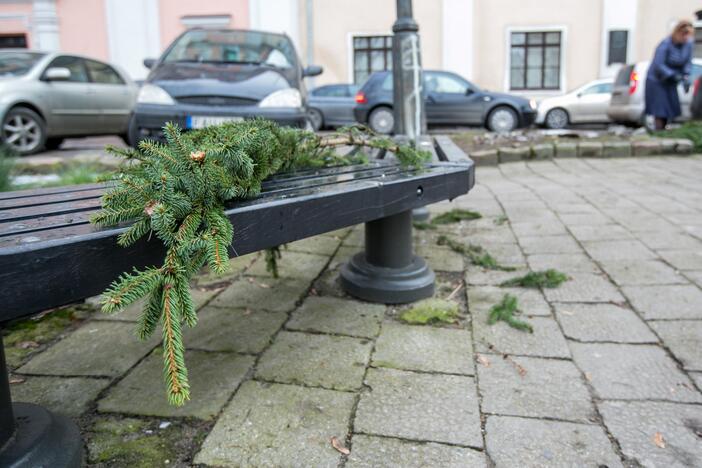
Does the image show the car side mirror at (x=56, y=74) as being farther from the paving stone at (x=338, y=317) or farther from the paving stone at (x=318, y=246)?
the paving stone at (x=338, y=317)

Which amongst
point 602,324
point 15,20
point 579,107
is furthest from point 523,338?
point 15,20

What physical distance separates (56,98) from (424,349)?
28.2 feet

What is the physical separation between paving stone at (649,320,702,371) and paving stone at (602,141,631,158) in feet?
17.5

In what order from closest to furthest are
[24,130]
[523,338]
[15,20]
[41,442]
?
1. [41,442]
2. [523,338]
3. [24,130]
4. [15,20]

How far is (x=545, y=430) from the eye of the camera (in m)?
1.80

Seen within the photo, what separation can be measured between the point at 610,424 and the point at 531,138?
7.36m

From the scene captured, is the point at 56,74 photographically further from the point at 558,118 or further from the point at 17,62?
the point at 558,118

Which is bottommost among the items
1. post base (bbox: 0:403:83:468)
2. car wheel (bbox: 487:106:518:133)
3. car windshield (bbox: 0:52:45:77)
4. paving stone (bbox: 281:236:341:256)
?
paving stone (bbox: 281:236:341:256)

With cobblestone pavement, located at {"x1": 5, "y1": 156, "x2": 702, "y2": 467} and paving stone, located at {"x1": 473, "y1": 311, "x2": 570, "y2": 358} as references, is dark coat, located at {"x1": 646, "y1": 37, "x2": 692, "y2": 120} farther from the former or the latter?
paving stone, located at {"x1": 473, "y1": 311, "x2": 570, "y2": 358}

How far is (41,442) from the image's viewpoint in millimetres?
1536

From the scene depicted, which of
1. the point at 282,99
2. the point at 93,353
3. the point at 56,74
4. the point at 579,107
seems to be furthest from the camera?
the point at 579,107

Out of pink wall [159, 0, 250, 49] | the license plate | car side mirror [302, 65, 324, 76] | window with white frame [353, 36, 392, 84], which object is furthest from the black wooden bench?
pink wall [159, 0, 250, 49]

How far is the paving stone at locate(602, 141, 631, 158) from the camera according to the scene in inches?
294

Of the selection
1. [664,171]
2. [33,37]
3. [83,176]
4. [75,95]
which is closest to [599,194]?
[664,171]
